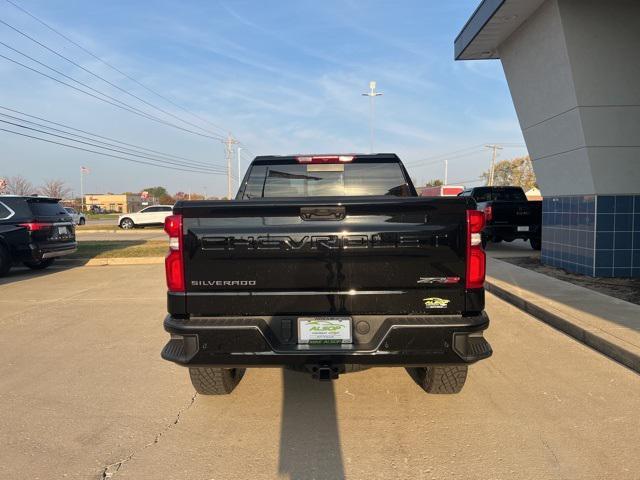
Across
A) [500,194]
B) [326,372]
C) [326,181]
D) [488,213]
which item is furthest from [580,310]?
[500,194]

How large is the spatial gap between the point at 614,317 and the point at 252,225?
5147 millimetres

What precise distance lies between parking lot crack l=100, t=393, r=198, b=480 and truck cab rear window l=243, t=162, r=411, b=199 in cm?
189

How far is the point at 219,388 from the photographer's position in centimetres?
377

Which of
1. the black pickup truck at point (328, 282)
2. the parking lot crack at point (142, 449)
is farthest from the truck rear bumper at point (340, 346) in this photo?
the parking lot crack at point (142, 449)

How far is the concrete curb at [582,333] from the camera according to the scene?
4.56m

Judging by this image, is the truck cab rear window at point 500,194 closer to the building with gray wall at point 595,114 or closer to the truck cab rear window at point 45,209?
the building with gray wall at point 595,114

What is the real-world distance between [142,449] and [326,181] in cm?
260

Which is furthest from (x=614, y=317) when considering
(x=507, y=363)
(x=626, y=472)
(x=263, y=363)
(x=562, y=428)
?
(x=263, y=363)

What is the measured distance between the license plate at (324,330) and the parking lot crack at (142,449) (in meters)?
1.27

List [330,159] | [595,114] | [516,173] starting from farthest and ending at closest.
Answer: [516,173] < [595,114] < [330,159]

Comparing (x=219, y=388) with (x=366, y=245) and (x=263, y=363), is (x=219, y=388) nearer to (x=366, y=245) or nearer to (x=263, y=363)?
(x=263, y=363)

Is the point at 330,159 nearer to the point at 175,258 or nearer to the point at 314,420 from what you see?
the point at 175,258

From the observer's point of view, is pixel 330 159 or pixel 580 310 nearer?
pixel 330 159

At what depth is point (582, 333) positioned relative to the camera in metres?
5.38
